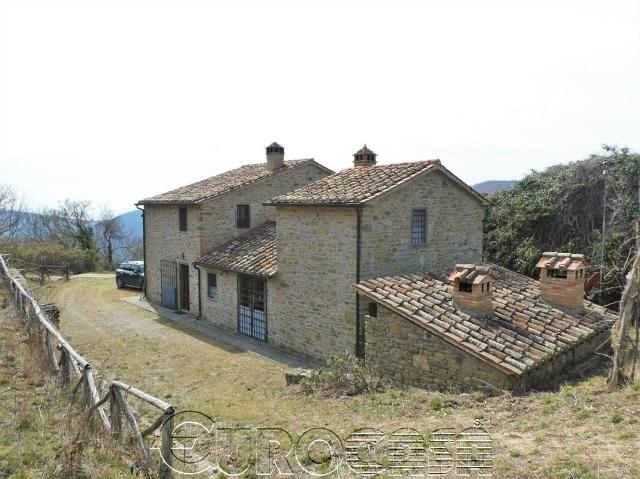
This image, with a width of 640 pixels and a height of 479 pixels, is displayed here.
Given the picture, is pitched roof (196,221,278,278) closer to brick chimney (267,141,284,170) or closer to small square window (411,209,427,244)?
brick chimney (267,141,284,170)

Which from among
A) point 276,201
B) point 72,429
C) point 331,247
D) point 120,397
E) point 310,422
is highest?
point 276,201

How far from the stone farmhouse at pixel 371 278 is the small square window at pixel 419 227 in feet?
0.17

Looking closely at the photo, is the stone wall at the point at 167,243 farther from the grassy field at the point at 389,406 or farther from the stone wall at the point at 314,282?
the stone wall at the point at 314,282

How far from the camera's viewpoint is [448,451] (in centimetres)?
608

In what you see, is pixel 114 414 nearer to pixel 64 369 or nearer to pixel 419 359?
pixel 64 369

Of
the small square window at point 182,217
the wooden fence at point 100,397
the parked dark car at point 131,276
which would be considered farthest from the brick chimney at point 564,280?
the parked dark car at point 131,276

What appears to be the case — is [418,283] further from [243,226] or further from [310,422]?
[243,226]

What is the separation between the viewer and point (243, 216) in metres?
19.6

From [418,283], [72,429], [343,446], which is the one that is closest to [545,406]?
[343,446]

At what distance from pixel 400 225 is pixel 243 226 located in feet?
27.8

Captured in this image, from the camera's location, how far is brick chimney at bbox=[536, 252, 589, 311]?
1144 centimetres

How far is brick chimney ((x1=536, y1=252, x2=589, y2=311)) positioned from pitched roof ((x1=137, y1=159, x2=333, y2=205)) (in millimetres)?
11557

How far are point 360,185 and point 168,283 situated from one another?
11170mm

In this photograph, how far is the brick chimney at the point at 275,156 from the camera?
68.0 feet
